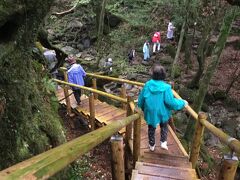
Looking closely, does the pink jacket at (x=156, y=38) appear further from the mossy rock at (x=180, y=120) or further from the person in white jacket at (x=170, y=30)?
the mossy rock at (x=180, y=120)

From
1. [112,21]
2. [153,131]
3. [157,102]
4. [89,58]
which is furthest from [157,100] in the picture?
[112,21]

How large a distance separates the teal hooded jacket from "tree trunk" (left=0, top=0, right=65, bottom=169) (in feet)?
6.05

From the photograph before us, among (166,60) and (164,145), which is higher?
(164,145)

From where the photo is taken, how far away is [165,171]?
5.39m

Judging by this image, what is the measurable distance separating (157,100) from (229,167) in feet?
8.83

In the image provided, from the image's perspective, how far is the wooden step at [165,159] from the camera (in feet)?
19.3

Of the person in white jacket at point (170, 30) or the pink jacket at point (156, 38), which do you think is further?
the person in white jacket at point (170, 30)

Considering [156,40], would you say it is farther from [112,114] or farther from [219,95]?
[112,114]

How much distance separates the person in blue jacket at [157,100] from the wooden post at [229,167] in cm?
257

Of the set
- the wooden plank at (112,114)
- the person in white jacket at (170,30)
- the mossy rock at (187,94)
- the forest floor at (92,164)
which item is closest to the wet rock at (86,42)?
the person in white jacket at (170,30)

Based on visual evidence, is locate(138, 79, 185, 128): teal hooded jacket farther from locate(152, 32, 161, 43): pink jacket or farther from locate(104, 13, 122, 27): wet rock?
locate(104, 13, 122, 27): wet rock

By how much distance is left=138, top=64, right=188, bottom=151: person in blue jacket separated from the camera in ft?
19.4

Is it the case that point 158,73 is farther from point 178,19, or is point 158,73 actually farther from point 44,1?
point 178,19

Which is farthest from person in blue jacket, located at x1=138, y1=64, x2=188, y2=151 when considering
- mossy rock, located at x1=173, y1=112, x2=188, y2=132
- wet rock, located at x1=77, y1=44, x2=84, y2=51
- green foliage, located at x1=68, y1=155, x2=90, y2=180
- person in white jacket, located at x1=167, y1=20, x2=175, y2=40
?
wet rock, located at x1=77, y1=44, x2=84, y2=51
